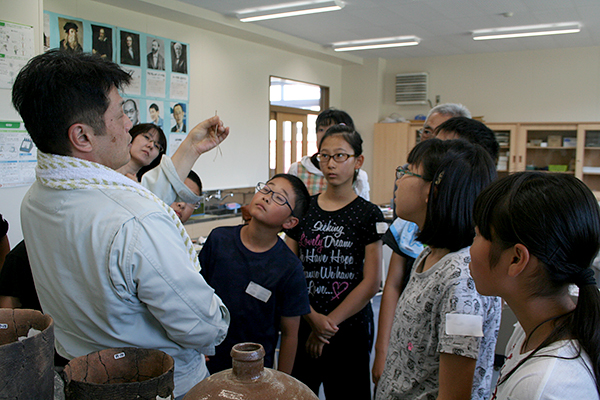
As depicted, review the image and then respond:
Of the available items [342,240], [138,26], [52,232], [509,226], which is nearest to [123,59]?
[138,26]

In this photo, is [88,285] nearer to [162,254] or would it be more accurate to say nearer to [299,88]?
[162,254]

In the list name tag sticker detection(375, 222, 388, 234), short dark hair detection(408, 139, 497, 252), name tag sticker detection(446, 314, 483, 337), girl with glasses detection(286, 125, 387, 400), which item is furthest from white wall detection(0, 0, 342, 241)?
name tag sticker detection(446, 314, 483, 337)

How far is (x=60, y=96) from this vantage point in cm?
89

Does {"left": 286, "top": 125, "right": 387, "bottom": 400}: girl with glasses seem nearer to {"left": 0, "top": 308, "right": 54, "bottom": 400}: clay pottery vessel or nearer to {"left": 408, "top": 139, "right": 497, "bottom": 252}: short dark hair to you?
{"left": 408, "top": 139, "right": 497, "bottom": 252}: short dark hair

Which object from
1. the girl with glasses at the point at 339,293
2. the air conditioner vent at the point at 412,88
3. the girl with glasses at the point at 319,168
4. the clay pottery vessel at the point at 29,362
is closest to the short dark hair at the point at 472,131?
the girl with glasses at the point at 339,293

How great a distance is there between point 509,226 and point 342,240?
3.48ft

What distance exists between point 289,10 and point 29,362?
503 centimetres

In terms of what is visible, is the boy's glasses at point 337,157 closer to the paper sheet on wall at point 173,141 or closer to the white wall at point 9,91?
the white wall at point 9,91

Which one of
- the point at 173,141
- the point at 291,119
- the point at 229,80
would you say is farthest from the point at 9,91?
the point at 291,119

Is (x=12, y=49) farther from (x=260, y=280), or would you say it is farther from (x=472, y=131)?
(x=472, y=131)

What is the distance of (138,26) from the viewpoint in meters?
4.83

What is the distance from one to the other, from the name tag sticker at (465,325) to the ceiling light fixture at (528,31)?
19.2ft

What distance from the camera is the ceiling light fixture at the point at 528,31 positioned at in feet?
18.7

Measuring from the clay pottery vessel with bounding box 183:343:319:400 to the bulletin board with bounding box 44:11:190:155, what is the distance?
14.0 ft
